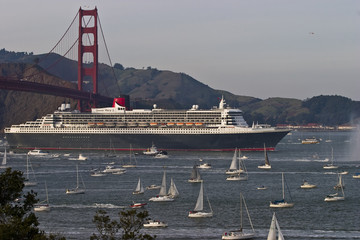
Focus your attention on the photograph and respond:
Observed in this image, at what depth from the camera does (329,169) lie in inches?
2864

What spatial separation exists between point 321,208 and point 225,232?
1020 centimetres

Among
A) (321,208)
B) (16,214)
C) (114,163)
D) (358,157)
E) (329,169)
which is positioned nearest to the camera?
(16,214)

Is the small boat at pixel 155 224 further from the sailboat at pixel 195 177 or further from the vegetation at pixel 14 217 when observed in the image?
the sailboat at pixel 195 177

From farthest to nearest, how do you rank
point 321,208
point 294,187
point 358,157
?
point 358,157 < point 294,187 < point 321,208

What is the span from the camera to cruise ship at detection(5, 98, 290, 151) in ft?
326

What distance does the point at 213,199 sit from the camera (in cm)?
5084

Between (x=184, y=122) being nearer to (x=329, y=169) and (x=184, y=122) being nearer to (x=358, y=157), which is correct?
(x=358, y=157)

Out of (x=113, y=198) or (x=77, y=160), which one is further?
(x=77, y=160)

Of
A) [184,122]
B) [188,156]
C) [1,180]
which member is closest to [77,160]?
[188,156]

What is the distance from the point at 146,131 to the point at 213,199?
5433 centimetres

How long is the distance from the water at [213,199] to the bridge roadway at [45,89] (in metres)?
20.5

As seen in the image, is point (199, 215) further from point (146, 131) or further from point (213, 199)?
point (146, 131)

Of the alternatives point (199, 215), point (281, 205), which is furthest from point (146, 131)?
point (199, 215)

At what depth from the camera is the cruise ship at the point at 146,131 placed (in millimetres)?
99500
